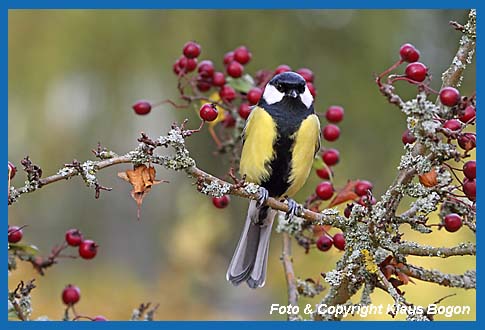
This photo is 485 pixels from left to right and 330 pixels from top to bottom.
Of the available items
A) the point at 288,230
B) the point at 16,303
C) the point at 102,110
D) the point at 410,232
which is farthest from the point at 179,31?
the point at 16,303

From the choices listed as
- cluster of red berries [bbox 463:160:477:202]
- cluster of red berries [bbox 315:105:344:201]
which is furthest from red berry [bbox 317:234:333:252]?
cluster of red berries [bbox 463:160:477:202]

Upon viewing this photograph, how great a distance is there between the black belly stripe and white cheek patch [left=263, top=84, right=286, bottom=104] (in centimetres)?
1

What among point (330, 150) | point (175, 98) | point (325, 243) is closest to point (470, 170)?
point (325, 243)

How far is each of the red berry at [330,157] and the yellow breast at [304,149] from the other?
4 centimetres

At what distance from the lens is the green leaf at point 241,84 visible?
225 centimetres

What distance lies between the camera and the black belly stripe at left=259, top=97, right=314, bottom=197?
2229 millimetres

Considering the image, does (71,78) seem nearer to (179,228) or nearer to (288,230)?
(179,228)

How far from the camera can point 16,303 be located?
168cm

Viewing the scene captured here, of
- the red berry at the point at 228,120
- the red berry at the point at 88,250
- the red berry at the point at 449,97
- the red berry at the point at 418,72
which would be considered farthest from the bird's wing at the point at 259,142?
the red berry at the point at 449,97

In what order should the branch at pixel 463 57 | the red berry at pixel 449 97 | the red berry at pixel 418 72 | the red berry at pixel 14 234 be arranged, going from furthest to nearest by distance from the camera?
the red berry at pixel 14 234 → the red berry at pixel 418 72 → the branch at pixel 463 57 → the red berry at pixel 449 97

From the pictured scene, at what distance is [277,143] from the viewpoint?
7.31 ft

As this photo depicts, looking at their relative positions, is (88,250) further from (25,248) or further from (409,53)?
(409,53)

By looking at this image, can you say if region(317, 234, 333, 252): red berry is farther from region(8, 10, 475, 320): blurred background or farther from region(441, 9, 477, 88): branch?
region(8, 10, 475, 320): blurred background

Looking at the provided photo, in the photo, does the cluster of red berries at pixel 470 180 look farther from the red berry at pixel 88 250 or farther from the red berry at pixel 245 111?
the red berry at pixel 88 250
